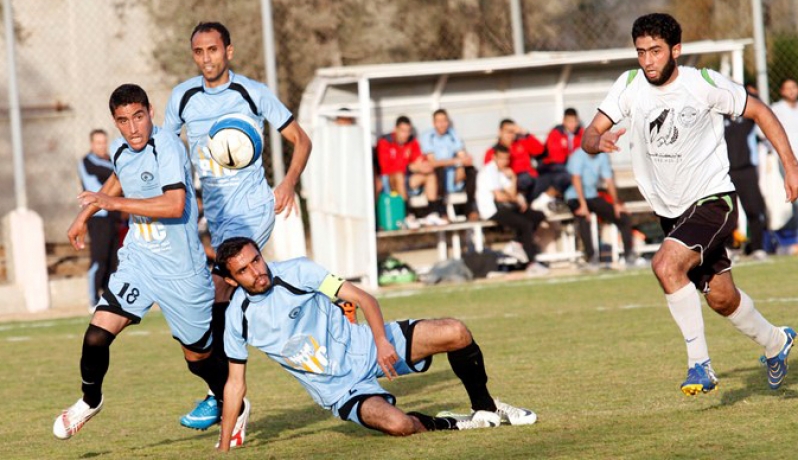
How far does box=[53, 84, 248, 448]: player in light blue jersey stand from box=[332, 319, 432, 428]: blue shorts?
59 cm

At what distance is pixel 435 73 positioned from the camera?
715 inches

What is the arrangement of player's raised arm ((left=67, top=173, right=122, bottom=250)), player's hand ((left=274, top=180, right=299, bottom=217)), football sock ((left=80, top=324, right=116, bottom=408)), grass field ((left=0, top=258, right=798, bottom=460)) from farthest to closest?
player's hand ((left=274, top=180, right=299, bottom=217)) → player's raised arm ((left=67, top=173, right=122, bottom=250)) → football sock ((left=80, top=324, right=116, bottom=408)) → grass field ((left=0, top=258, right=798, bottom=460))

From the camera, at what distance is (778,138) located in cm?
730

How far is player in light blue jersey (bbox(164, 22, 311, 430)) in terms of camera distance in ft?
26.6

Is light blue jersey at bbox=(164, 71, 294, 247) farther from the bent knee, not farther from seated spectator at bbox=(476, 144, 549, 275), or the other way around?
seated spectator at bbox=(476, 144, 549, 275)

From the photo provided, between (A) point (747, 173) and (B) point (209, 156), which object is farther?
(A) point (747, 173)

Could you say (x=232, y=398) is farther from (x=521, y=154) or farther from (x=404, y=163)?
(x=521, y=154)

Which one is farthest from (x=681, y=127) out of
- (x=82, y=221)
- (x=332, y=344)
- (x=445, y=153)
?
(x=445, y=153)

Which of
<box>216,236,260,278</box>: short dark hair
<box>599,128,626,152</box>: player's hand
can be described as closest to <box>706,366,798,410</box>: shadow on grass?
<box>599,128,626,152</box>: player's hand

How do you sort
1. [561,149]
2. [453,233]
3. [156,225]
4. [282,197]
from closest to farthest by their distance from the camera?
[156,225] → [282,197] → [561,149] → [453,233]

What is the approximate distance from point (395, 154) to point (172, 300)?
9.94m

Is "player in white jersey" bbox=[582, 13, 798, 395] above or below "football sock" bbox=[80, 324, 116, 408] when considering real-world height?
above

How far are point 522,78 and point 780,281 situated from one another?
6303 millimetres

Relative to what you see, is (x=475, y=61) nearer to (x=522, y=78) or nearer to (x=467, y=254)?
(x=522, y=78)
